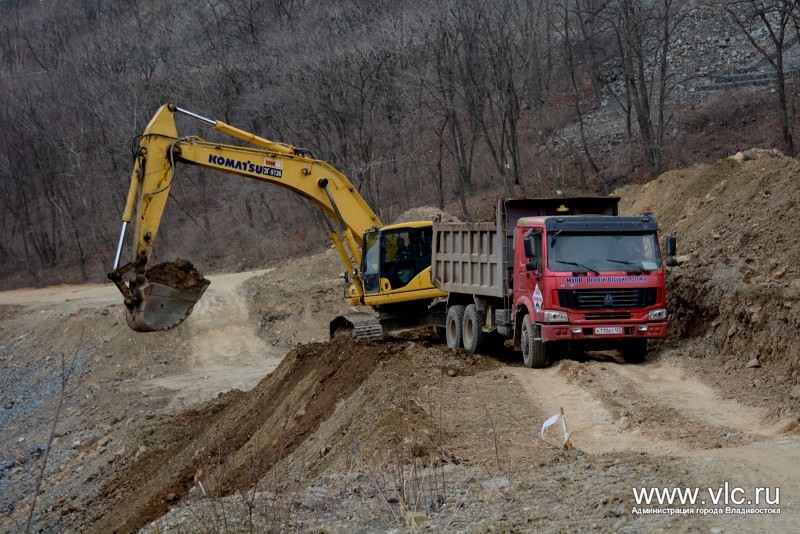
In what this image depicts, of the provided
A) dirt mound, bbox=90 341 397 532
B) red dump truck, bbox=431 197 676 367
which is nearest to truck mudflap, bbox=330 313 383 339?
dirt mound, bbox=90 341 397 532

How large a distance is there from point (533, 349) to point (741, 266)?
4.47 metres

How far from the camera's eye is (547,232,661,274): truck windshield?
14.0 metres

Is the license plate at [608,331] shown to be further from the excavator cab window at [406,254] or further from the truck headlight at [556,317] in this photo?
the excavator cab window at [406,254]

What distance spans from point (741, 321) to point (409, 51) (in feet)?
99.9

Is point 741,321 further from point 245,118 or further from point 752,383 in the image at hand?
point 245,118

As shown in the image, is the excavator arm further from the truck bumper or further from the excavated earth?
the truck bumper

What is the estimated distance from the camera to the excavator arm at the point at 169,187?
15250mm

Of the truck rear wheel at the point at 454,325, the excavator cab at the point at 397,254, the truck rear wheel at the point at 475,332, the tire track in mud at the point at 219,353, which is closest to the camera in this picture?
the truck rear wheel at the point at 475,332

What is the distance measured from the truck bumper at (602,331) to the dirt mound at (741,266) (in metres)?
0.99

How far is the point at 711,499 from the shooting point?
6789mm

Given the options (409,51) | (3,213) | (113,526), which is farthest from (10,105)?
(113,526)

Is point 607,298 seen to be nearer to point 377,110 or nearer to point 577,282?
point 577,282

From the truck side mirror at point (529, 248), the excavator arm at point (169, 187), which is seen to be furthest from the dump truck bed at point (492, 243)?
the excavator arm at point (169, 187)

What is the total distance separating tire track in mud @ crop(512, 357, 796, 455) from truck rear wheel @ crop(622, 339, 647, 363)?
34 centimetres
